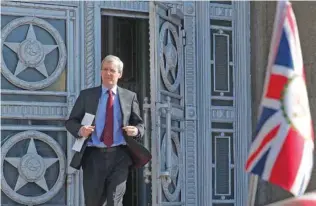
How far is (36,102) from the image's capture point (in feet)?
35.5

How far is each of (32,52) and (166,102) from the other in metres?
1.35

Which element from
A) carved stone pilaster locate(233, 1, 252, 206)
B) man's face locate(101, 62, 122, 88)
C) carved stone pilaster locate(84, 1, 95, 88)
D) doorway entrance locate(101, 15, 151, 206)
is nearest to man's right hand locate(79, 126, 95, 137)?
man's face locate(101, 62, 122, 88)

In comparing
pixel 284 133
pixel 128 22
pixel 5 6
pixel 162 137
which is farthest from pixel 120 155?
pixel 128 22

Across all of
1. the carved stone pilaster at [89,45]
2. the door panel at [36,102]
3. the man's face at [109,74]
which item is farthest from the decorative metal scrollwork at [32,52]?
the man's face at [109,74]

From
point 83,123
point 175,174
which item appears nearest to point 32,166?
point 83,123

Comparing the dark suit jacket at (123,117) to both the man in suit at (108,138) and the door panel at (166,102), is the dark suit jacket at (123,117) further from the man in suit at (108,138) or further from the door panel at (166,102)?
the door panel at (166,102)

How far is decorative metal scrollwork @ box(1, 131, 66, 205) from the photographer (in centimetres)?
1059

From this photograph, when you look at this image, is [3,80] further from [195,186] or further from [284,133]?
[284,133]

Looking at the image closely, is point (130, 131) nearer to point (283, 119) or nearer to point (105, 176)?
point (105, 176)

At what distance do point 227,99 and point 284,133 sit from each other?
15.3 feet

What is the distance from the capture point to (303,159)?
7.16 m

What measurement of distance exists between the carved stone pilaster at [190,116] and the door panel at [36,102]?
1276 millimetres

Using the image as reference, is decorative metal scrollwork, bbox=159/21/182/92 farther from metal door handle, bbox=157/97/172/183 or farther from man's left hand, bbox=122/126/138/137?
man's left hand, bbox=122/126/138/137

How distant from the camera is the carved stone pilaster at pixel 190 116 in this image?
11.6m
